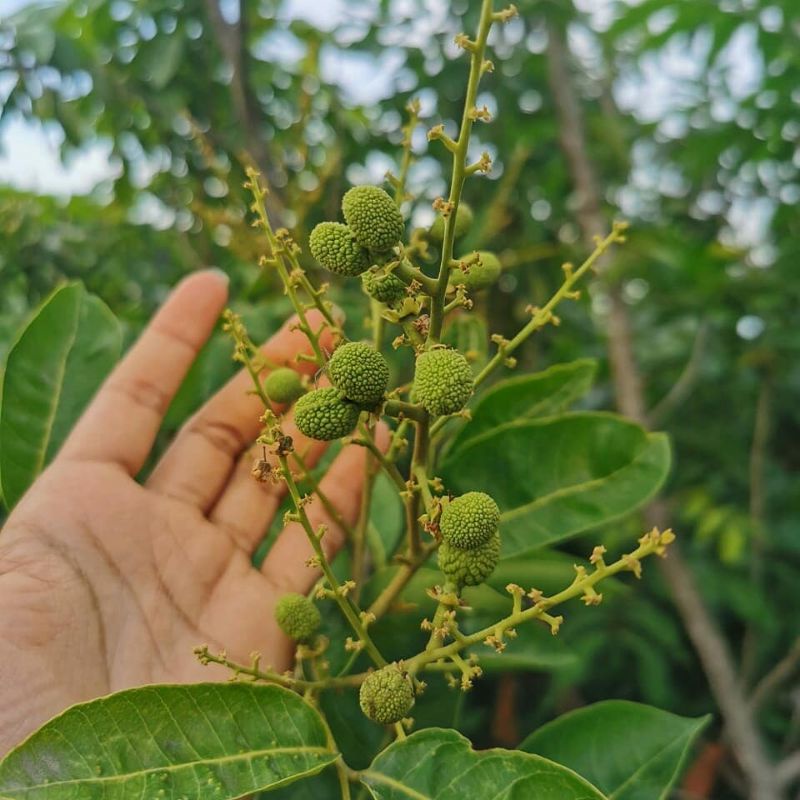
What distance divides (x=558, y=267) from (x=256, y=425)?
56.1 inches

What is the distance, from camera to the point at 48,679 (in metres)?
1.27

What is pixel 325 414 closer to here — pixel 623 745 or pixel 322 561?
pixel 322 561

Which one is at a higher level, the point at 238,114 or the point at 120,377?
the point at 238,114

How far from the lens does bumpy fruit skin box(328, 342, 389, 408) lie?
1021 mm

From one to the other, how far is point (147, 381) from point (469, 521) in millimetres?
968

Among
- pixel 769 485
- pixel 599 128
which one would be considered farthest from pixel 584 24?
pixel 769 485

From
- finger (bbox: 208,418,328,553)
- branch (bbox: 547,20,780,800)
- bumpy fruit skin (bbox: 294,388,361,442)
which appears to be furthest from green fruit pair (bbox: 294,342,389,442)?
branch (bbox: 547,20,780,800)

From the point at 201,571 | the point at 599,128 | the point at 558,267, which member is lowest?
the point at 201,571

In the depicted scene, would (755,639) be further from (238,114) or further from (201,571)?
(238,114)

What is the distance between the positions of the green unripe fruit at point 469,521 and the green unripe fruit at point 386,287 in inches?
10.7

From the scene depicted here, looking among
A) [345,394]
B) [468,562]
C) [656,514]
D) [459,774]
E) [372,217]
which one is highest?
[372,217]

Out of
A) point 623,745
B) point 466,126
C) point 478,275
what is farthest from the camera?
point 623,745

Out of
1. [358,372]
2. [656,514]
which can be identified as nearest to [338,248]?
[358,372]

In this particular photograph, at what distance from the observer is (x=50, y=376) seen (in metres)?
1.69
